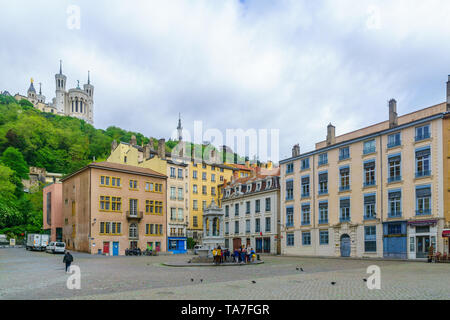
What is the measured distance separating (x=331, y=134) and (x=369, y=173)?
31.2 ft

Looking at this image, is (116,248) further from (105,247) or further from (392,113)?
(392,113)

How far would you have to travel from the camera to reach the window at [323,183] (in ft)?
170

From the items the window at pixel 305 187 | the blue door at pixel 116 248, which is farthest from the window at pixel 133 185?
the window at pixel 305 187

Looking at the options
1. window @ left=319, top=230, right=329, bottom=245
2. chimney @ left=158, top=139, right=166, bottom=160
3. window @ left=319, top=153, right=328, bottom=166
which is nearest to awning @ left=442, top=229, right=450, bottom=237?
window @ left=319, top=230, right=329, bottom=245

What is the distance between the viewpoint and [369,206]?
46.0m

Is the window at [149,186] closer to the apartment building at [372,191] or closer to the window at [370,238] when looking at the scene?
the apartment building at [372,191]

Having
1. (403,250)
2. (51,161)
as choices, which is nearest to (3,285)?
(403,250)

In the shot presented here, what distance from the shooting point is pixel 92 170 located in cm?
5541

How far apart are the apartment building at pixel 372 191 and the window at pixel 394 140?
106mm

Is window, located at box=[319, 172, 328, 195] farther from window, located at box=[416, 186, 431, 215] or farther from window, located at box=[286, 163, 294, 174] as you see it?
window, located at box=[416, 186, 431, 215]

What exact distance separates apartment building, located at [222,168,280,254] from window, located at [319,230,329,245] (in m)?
8.54

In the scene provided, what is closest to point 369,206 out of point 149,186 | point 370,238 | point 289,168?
point 370,238
